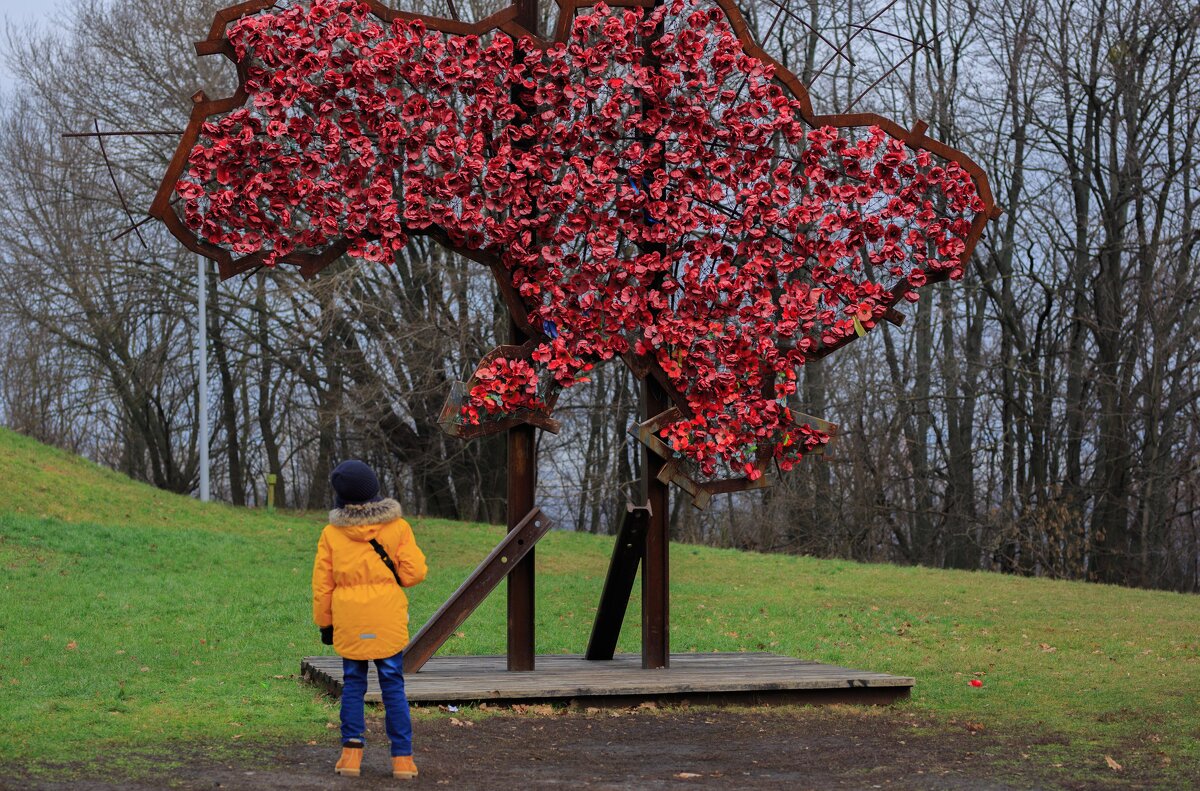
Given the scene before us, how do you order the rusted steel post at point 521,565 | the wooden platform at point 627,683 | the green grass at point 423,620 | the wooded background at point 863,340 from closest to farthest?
the green grass at point 423,620
the wooden platform at point 627,683
the rusted steel post at point 521,565
the wooded background at point 863,340

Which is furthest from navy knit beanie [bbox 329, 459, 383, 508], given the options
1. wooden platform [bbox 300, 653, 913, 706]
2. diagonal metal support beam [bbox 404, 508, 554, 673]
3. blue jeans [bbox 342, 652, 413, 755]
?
diagonal metal support beam [bbox 404, 508, 554, 673]

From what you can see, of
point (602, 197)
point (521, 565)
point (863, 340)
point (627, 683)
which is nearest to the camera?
point (627, 683)

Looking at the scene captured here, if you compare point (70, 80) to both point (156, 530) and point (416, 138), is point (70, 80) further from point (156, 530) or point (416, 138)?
point (416, 138)

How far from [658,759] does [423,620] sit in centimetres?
770

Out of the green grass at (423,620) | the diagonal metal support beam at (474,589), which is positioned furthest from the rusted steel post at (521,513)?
the green grass at (423,620)

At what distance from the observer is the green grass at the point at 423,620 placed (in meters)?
8.43

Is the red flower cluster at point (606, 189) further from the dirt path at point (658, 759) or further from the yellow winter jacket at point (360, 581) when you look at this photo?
the yellow winter jacket at point (360, 581)

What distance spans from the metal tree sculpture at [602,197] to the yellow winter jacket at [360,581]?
2.92m

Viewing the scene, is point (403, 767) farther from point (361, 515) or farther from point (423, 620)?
point (423, 620)

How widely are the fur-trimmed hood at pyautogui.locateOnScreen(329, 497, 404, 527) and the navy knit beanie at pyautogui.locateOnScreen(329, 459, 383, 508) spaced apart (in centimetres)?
3

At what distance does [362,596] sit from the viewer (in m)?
6.42

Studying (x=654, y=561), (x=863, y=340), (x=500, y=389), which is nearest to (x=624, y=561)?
(x=654, y=561)

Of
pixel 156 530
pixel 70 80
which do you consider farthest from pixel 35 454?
pixel 70 80

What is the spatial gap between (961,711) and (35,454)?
62.0ft
